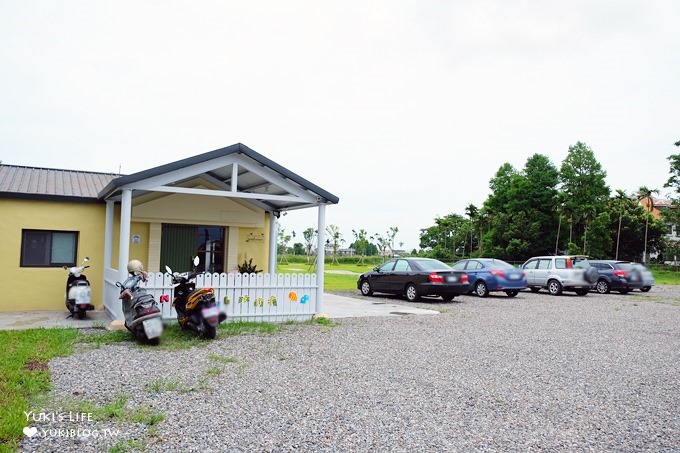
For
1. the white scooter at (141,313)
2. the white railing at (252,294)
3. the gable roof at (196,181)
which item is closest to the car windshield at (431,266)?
the gable roof at (196,181)

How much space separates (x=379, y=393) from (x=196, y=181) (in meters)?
9.33

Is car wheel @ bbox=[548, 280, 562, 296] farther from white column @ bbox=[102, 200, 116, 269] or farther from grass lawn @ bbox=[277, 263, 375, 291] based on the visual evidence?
white column @ bbox=[102, 200, 116, 269]

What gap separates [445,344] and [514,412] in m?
3.48

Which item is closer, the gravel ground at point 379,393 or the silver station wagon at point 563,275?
the gravel ground at point 379,393

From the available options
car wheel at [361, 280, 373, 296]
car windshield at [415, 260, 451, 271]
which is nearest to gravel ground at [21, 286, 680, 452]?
car windshield at [415, 260, 451, 271]

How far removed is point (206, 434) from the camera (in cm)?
409

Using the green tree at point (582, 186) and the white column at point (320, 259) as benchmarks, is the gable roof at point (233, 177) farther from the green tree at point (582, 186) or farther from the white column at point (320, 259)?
the green tree at point (582, 186)

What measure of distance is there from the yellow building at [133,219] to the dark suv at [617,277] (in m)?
14.8

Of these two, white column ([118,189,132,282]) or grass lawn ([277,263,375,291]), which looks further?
grass lawn ([277,263,375,291])

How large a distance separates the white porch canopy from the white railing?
0.13 meters

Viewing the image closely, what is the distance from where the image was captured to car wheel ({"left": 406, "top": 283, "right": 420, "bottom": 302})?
15695 mm

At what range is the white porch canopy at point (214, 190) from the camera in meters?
9.23

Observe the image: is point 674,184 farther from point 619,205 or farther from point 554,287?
point 554,287

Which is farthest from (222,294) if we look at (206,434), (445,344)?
(206,434)
